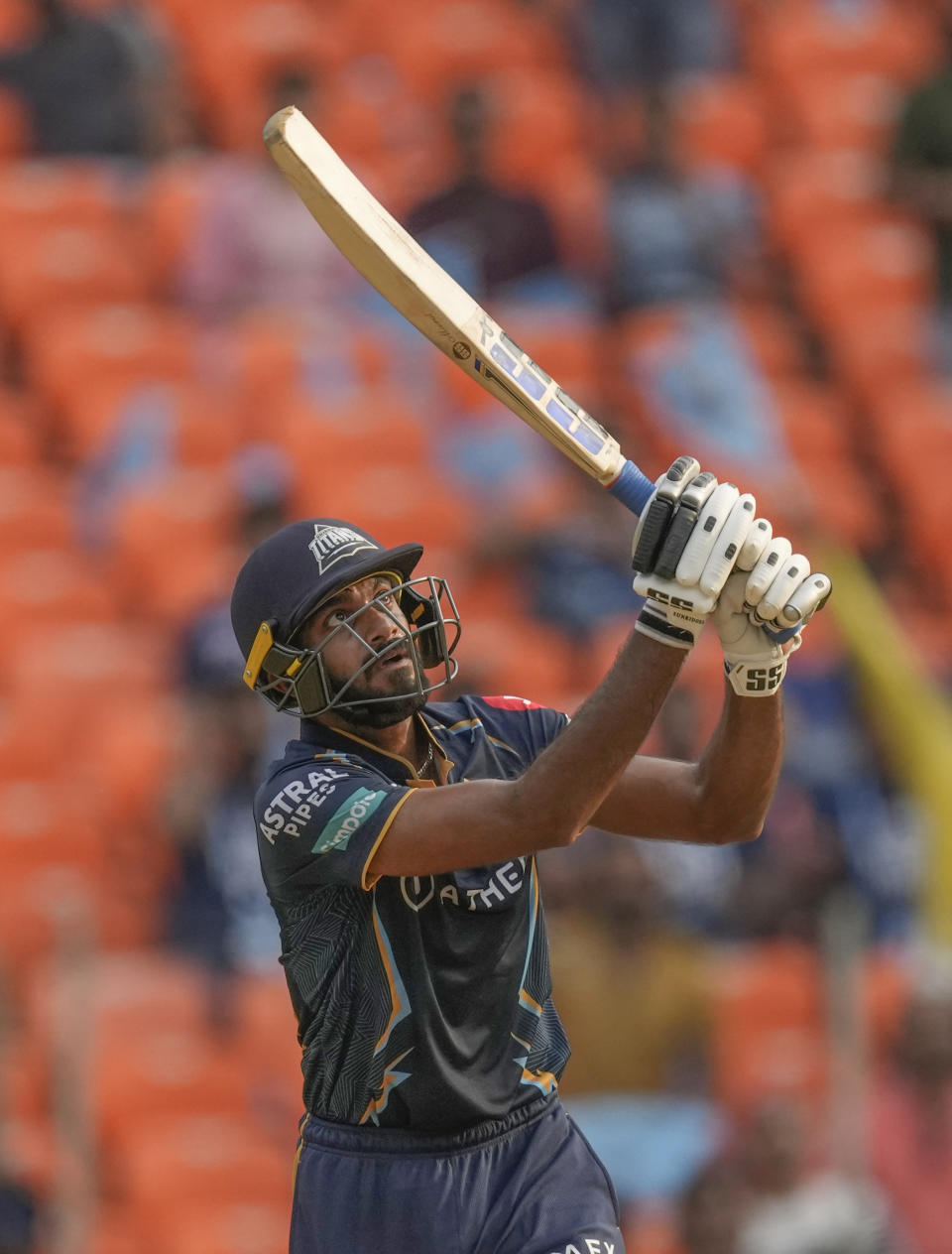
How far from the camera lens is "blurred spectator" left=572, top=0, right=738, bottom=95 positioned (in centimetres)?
937

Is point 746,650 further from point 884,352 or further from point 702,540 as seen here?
point 884,352

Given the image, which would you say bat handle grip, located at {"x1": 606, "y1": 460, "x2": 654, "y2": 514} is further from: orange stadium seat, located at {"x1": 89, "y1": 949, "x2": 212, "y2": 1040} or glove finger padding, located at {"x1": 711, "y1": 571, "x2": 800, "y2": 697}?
orange stadium seat, located at {"x1": 89, "y1": 949, "x2": 212, "y2": 1040}

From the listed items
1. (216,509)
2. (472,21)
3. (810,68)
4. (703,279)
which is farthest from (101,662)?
(810,68)

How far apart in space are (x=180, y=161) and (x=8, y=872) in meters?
3.15

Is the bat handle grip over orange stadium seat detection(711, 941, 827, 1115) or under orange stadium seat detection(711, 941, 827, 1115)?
over

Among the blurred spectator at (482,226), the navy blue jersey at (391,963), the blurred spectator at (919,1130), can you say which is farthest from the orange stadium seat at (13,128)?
the navy blue jersey at (391,963)

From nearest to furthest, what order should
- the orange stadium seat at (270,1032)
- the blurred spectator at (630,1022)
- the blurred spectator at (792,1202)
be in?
the blurred spectator at (792,1202) < the blurred spectator at (630,1022) < the orange stadium seat at (270,1032)

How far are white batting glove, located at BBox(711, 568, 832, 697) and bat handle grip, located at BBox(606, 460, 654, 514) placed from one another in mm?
260

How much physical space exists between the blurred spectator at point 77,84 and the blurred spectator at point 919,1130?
4.83m

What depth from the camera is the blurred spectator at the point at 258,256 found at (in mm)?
8305

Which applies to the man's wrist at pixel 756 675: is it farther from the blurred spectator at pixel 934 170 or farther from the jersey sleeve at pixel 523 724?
the blurred spectator at pixel 934 170

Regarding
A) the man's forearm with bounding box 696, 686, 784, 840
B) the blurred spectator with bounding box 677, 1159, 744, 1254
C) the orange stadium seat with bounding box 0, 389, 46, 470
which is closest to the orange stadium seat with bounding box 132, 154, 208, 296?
the orange stadium seat with bounding box 0, 389, 46, 470

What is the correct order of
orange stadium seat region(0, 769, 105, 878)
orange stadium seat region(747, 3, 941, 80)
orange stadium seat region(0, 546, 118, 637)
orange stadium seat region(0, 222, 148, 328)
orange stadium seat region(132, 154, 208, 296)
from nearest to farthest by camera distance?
orange stadium seat region(0, 769, 105, 878) < orange stadium seat region(0, 546, 118, 637) < orange stadium seat region(132, 154, 208, 296) < orange stadium seat region(0, 222, 148, 328) < orange stadium seat region(747, 3, 941, 80)

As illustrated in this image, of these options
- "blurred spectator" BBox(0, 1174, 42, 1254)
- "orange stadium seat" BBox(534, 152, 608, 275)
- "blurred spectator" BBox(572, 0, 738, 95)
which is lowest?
"blurred spectator" BBox(0, 1174, 42, 1254)
